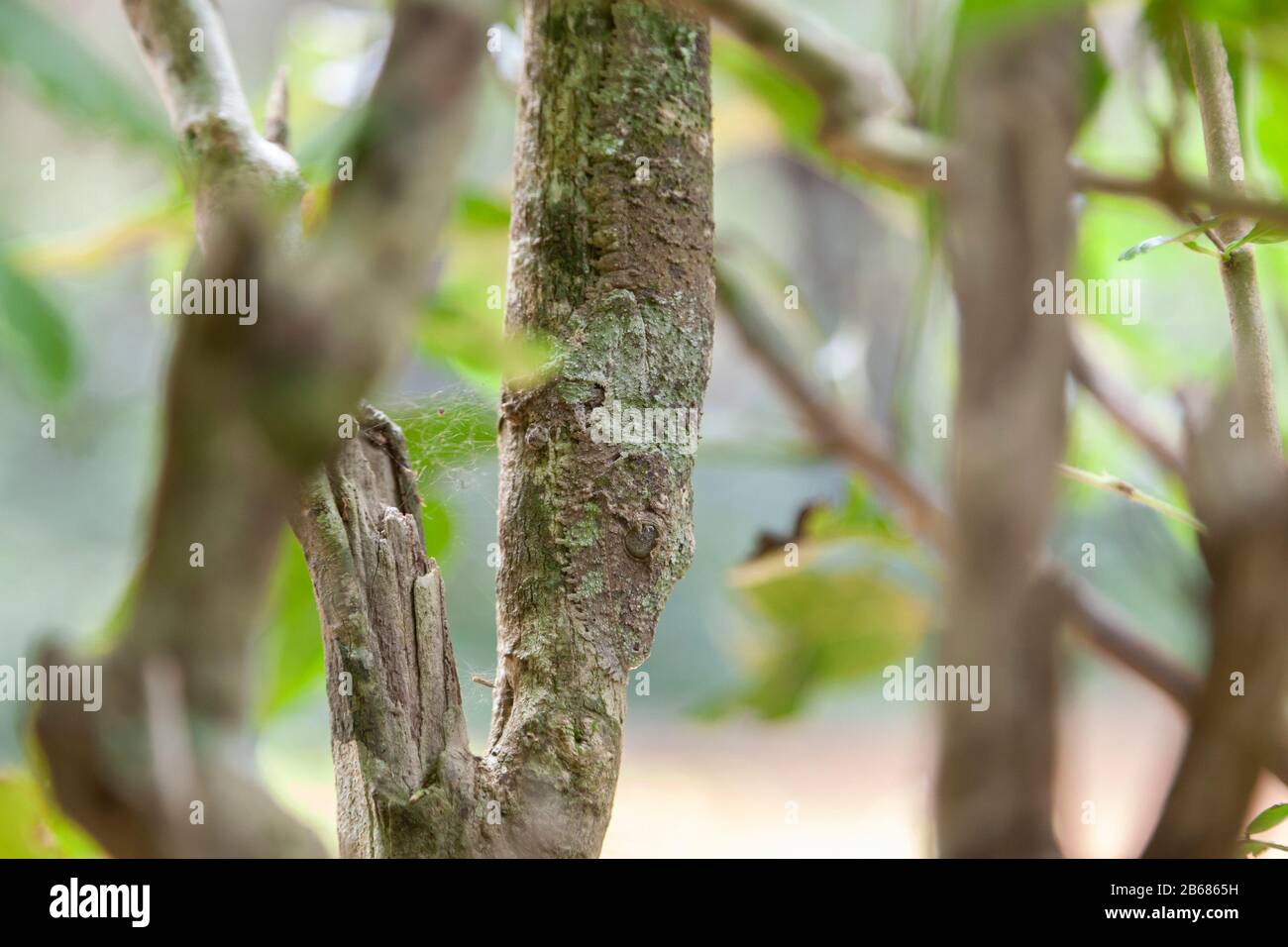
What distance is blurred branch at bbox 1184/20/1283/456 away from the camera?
46cm

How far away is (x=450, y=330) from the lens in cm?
35

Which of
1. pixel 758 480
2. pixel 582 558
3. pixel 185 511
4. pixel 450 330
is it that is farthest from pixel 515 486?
pixel 758 480

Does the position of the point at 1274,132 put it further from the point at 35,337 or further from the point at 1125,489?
the point at 35,337

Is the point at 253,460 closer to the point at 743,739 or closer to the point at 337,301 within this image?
the point at 337,301

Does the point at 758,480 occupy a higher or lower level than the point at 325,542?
higher

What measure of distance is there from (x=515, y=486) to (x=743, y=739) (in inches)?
104

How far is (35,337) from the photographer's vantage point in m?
0.33

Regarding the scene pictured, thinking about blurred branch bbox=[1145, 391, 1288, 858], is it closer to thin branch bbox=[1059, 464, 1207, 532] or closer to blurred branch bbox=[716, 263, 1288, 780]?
thin branch bbox=[1059, 464, 1207, 532]

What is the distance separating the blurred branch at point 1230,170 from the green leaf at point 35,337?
17.7 inches
